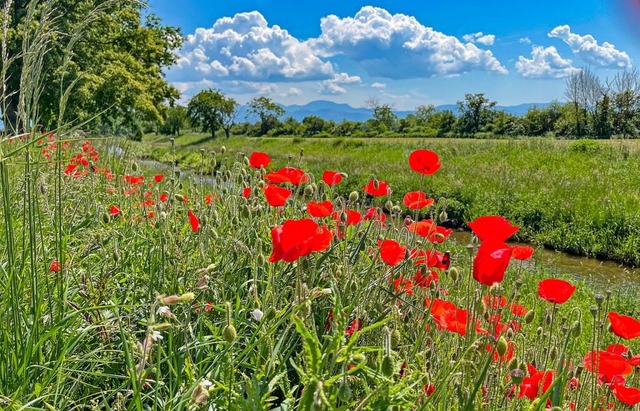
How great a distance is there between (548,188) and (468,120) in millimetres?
38043

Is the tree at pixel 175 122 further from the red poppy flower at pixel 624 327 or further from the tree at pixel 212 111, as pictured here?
the red poppy flower at pixel 624 327

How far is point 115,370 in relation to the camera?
5.39 ft

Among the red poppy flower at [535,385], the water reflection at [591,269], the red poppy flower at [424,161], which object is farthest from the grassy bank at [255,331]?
the water reflection at [591,269]

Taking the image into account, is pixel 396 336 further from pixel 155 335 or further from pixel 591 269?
pixel 591 269

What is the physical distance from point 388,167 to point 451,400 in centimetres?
1630

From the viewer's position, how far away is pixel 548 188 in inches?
468

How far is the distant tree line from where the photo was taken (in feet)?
120

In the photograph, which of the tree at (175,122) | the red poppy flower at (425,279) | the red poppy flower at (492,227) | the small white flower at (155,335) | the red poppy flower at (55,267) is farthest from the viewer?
the tree at (175,122)

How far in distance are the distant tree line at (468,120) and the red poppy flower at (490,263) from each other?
2427 centimetres

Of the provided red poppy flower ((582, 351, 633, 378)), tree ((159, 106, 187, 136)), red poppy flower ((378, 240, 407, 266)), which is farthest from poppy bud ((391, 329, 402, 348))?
tree ((159, 106, 187, 136))

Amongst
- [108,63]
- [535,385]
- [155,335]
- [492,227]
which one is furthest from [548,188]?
[108,63]

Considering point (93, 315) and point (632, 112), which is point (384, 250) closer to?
point (93, 315)

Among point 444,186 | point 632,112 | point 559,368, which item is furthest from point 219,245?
point 632,112

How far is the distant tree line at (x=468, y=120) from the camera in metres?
36.6
